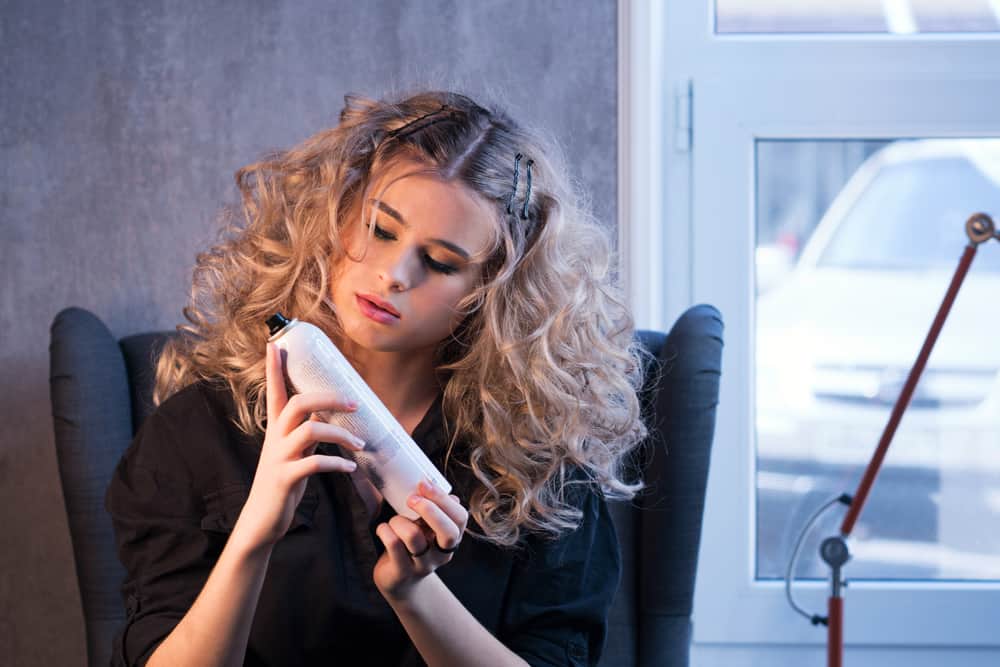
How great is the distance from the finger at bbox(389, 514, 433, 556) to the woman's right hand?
7 cm

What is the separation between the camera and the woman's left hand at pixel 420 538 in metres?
0.81

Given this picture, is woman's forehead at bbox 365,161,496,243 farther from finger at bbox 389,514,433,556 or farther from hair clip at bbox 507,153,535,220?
finger at bbox 389,514,433,556

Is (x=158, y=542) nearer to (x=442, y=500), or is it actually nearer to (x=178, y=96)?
(x=442, y=500)

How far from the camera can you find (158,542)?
39.2 inches

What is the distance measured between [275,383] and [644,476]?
57 centimetres

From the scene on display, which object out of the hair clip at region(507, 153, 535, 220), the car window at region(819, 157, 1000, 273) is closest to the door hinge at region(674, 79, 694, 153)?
the car window at region(819, 157, 1000, 273)

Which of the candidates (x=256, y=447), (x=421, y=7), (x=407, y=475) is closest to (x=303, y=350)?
(x=407, y=475)

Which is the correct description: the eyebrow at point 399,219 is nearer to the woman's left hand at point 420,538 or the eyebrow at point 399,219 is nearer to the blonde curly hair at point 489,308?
the blonde curly hair at point 489,308

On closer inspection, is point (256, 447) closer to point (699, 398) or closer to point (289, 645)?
point (289, 645)

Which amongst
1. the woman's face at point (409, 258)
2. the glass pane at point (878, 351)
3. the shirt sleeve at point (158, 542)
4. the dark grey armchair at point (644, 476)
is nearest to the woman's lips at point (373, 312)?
the woman's face at point (409, 258)

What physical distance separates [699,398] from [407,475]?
497 mm

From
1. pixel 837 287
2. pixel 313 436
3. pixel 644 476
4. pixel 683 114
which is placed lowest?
pixel 644 476

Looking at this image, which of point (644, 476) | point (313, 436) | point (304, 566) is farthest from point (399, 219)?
point (644, 476)

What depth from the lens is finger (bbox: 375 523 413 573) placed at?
2.73ft
